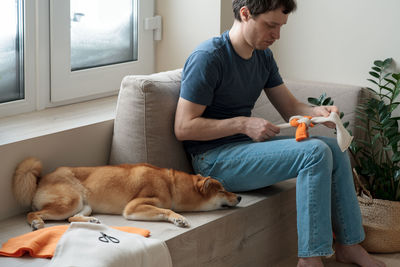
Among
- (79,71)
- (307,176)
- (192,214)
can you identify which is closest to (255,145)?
(307,176)

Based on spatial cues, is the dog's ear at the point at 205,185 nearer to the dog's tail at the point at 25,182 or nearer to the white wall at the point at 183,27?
the dog's tail at the point at 25,182

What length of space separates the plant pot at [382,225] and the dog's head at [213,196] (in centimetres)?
73

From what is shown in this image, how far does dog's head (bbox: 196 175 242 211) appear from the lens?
2.09 m

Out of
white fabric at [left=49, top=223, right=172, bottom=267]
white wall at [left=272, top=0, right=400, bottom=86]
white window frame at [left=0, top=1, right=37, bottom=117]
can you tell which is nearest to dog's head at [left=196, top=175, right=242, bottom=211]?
white fabric at [left=49, top=223, right=172, bottom=267]

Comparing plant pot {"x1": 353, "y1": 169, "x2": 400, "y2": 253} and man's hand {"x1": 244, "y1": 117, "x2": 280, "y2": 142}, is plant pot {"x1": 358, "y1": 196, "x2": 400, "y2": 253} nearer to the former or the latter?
plant pot {"x1": 353, "y1": 169, "x2": 400, "y2": 253}

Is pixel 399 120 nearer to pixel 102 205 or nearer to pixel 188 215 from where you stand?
pixel 188 215

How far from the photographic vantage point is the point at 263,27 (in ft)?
7.07

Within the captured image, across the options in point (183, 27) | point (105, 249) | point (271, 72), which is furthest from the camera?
point (183, 27)

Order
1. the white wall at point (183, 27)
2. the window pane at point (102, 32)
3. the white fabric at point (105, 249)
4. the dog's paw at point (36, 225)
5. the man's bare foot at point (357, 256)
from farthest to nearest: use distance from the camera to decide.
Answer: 1. the white wall at point (183, 27)
2. the window pane at point (102, 32)
3. the man's bare foot at point (357, 256)
4. the dog's paw at point (36, 225)
5. the white fabric at point (105, 249)

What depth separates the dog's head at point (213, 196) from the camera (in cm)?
209

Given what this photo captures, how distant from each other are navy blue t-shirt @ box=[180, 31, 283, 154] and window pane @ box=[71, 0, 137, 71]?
0.70 metres

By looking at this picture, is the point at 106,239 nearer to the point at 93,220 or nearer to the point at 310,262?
the point at 93,220

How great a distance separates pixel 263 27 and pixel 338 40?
0.84 meters

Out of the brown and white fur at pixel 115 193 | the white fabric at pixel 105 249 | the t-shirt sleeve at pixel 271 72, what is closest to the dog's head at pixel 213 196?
the brown and white fur at pixel 115 193
